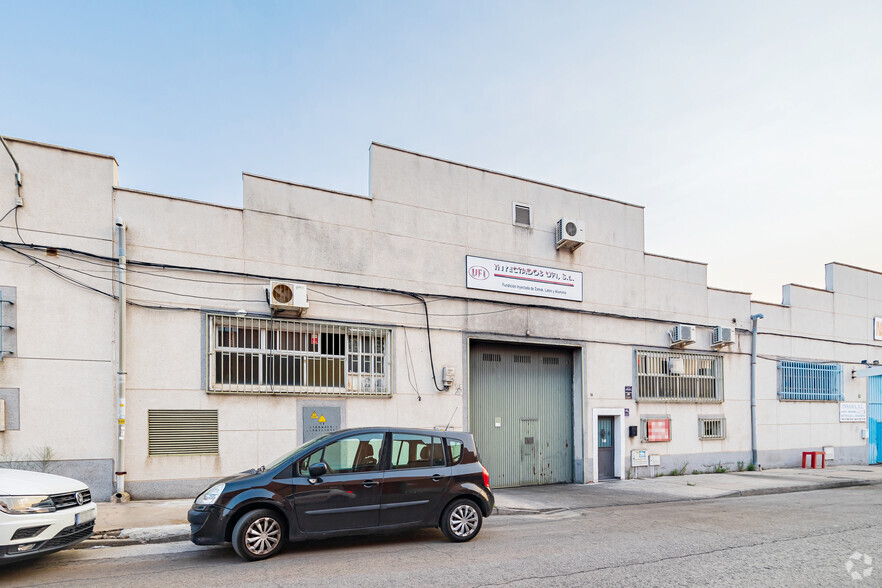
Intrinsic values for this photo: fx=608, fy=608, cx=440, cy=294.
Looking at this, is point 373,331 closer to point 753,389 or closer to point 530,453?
point 530,453

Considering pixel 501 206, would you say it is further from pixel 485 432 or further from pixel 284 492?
pixel 284 492

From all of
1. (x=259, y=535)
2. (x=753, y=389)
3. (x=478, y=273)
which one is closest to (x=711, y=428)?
(x=753, y=389)

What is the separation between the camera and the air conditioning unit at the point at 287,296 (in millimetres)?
11484

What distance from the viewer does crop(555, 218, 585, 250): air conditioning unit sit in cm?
1523

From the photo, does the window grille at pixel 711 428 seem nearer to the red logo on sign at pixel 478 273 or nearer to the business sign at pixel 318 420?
the red logo on sign at pixel 478 273

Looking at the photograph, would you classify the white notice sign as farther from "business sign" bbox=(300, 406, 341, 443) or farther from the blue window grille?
"business sign" bbox=(300, 406, 341, 443)

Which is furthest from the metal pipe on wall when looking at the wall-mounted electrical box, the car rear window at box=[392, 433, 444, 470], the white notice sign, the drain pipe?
the drain pipe

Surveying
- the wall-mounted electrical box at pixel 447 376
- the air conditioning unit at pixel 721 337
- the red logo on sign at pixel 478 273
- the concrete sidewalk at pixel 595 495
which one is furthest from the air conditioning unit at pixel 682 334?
the wall-mounted electrical box at pixel 447 376

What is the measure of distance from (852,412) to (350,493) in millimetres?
20519

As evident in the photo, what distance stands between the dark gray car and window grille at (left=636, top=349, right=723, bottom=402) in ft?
31.0

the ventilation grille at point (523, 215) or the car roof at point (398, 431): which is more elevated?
the ventilation grille at point (523, 215)

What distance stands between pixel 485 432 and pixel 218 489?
8.08 m

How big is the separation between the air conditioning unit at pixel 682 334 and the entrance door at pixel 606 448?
2.95m

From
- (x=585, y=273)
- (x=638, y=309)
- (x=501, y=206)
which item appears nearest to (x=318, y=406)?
(x=501, y=206)
